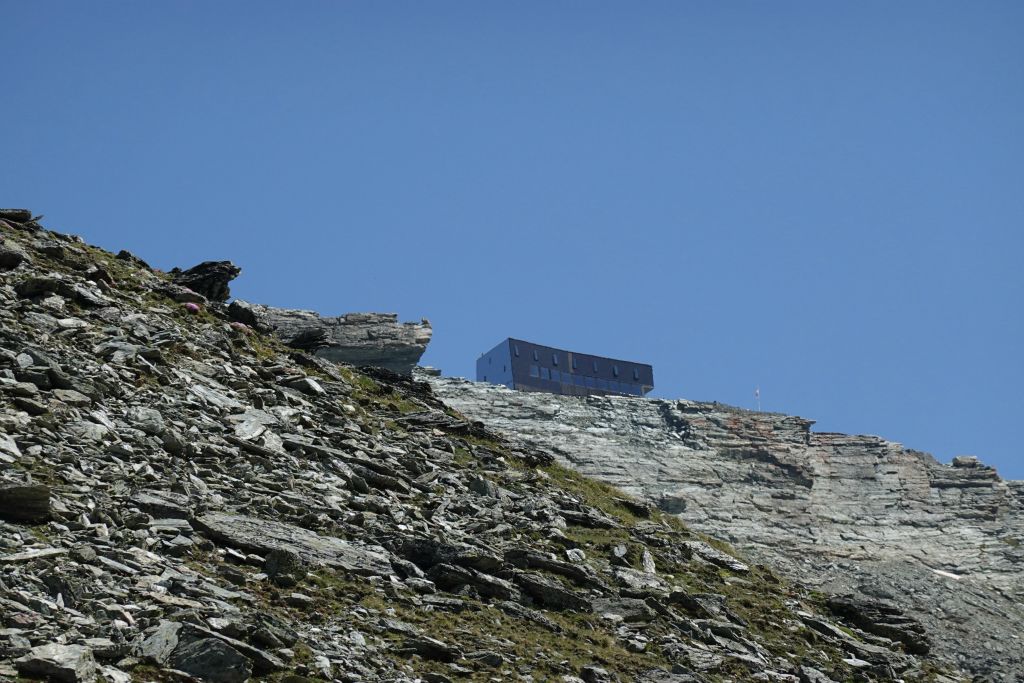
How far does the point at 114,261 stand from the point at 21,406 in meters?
19.6

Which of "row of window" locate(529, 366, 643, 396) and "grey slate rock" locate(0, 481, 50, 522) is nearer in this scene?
"grey slate rock" locate(0, 481, 50, 522)

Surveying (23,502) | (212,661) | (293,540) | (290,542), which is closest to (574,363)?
(293,540)

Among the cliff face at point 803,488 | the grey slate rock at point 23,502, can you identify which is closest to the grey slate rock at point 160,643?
the grey slate rock at point 23,502

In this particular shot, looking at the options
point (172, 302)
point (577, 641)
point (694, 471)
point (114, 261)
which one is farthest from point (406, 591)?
point (694, 471)

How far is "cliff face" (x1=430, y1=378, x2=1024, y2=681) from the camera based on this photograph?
94562 mm

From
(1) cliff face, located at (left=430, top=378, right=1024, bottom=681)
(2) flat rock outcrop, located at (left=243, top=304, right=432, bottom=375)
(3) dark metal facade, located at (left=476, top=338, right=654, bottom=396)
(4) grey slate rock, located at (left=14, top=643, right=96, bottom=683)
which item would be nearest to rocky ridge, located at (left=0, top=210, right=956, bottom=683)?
(4) grey slate rock, located at (left=14, top=643, right=96, bottom=683)

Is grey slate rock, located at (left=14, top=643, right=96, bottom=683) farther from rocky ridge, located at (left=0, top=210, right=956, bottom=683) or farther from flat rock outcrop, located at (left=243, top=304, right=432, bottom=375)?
flat rock outcrop, located at (left=243, top=304, right=432, bottom=375)

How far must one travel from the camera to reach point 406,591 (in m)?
27.0

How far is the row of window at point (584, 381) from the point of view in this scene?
139000 millimetres

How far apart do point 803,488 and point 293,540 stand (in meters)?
97.7

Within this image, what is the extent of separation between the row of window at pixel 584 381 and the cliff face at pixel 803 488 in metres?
11.6

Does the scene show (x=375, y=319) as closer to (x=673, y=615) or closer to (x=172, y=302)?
(x=172, y=302)

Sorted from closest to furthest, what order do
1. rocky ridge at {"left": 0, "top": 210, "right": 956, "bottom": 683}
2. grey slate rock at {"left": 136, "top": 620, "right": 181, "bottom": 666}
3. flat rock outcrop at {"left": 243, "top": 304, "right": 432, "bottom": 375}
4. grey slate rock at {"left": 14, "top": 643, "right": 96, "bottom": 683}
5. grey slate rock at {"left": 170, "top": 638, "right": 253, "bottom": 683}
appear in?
grey slate rock at {"left": 14, "top": 643, "right": 96, "bottom": 683} < grey slate rock at {"left": 136, "top": 620, "right": 181, "bottom": 666} < grey slate rock at {"left": 170, "top": 638, "right": 253, "bottom": 683} < rocky ridge at {"left": 0, "top": 210, "right": 956, "bottom": 683} < flat rock outcrop at {"left": 243, "top": 304, "right": 432, "bottom": 375}

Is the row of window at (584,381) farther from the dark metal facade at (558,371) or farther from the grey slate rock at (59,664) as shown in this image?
the grey slate rock at (59,664)
